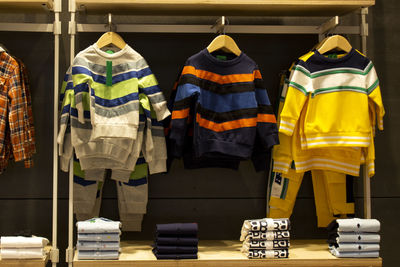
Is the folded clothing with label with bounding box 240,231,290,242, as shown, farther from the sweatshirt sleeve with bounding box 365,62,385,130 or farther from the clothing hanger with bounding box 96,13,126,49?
the clothing hanger with bounding box 96,13,126,49

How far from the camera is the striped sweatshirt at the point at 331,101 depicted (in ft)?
9.48

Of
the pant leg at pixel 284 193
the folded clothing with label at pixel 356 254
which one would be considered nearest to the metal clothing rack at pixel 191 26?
the folded clothing with label at pixel 356 254

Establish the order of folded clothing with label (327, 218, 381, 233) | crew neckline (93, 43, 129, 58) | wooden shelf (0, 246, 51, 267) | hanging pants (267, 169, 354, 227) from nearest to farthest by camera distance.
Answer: wooden shelf (0, 246, 51, 267), folded clothing with label (327, 218, 381, 233), crew neckline (93, 43, 129, 58), hanging pants (267, 169, 354, 227)

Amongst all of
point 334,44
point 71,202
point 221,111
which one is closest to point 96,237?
point 71,202

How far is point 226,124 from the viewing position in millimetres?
2891

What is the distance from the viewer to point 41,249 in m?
2.69

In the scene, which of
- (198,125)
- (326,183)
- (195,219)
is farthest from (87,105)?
(326,183)

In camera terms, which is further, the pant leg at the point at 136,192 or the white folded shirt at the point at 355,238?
the pant leg at the point at 136,192

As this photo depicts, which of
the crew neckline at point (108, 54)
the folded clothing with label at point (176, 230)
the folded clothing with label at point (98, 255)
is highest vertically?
the crew neckline at point (108, 54)

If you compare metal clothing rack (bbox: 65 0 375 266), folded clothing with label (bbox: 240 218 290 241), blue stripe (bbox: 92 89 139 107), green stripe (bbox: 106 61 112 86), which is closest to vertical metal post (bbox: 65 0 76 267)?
metal clothing rack (bbox: 65 0 375 266)

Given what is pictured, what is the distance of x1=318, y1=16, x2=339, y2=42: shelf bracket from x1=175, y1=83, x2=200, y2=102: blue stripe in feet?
3.03

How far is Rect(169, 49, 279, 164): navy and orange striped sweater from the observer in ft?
9.27

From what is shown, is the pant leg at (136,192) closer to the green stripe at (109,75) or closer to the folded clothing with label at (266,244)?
the green stripe at (109,75)

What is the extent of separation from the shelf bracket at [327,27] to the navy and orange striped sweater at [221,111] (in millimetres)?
554
